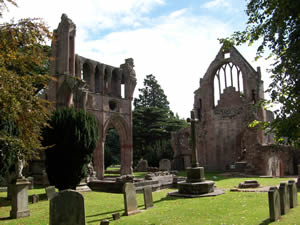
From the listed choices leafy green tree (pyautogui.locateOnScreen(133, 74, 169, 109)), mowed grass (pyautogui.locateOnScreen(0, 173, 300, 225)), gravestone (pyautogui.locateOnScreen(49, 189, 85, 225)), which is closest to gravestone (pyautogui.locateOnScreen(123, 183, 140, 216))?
mowed grass (pyautogui.locateOnScreen(0, 173, 300, 225))

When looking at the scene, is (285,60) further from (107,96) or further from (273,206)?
(107,96)

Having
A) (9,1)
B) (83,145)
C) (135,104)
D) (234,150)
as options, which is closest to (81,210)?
(9,1)

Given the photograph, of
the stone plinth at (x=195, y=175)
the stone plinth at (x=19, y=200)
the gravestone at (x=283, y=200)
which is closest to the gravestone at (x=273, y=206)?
the gravestone at (x=283, y=200)

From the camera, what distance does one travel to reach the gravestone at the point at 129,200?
7589mm

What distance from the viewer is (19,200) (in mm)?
8234

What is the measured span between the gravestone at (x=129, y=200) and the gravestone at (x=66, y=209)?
259 centimetres

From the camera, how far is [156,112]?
1559 inches

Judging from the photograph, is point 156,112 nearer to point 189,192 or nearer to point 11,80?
point 189,192

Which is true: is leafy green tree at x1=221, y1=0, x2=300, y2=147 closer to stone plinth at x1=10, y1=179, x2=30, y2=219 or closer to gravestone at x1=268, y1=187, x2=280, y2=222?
gravestone at x1=268, y1=187, x2=280, y2=222

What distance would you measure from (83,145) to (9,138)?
5178 mm

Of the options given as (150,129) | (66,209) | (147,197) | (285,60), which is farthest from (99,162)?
(285,60)

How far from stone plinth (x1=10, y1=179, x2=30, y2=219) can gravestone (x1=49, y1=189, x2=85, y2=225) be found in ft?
12.2

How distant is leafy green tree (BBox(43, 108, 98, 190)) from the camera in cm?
1199

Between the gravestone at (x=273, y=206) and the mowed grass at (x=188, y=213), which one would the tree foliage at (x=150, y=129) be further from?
the gravestone at (x=273, y=206)
